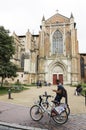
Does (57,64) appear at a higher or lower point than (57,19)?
lower

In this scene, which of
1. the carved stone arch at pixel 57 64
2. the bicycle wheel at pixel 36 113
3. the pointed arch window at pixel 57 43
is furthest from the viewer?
the pointed arch window at pixel 57 43

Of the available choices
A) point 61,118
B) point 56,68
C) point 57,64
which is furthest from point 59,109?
point 56,68

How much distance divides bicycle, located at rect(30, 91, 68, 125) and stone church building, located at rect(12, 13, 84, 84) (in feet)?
129

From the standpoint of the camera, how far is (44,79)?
162 feet

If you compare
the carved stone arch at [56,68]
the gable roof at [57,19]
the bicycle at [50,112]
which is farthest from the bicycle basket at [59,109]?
the gable roof at [57,19]

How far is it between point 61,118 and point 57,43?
46.1m

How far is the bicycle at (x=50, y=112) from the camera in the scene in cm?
784

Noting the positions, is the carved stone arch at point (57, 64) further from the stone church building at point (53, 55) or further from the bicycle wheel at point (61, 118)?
the bicycle wheel at point (61, 118)

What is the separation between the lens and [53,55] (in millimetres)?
51406

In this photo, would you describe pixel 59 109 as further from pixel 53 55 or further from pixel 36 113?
pixel 53 55

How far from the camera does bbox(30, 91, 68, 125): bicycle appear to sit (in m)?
7.84

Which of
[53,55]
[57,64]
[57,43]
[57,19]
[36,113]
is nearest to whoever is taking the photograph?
[36,113]

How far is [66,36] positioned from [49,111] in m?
45.7

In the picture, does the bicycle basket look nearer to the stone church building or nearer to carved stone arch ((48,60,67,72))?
the stone church building
